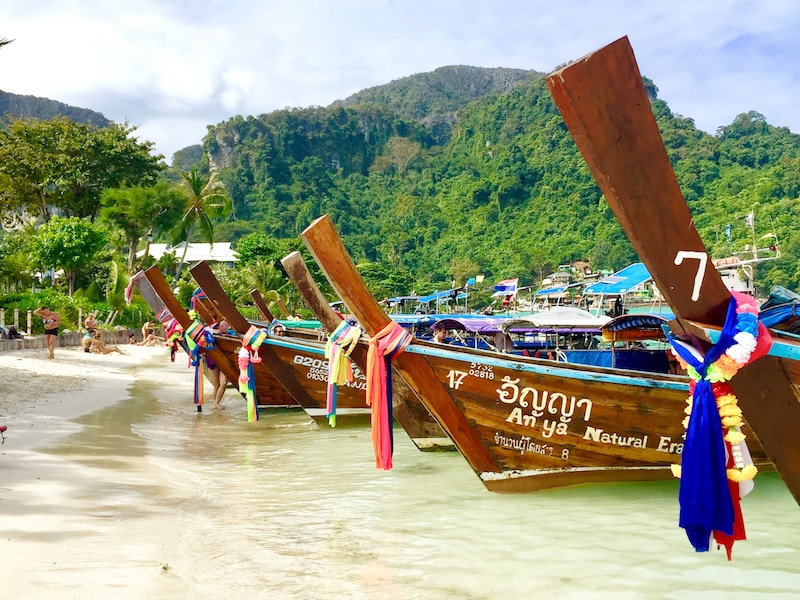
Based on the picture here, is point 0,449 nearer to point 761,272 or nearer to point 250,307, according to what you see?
point 250,307

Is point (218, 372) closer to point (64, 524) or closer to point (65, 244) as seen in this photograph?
point (64, 524)

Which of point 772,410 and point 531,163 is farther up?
point 531,163

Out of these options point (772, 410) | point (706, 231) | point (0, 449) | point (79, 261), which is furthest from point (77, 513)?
point (706, 231)

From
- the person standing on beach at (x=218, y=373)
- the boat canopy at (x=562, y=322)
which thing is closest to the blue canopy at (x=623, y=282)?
the boat canopy at (x=562, y=322)

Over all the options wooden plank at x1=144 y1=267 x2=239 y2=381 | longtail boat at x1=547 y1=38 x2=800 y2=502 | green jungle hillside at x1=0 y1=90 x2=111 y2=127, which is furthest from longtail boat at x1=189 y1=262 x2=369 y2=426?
green jungle hillside at x1=0 y1=90 x2=111 y2=127

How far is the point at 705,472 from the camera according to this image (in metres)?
2.80

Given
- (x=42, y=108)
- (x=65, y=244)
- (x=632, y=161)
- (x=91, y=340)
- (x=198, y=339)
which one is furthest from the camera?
(x=42, y=108)

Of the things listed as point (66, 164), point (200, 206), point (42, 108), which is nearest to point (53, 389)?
point (66, 164)

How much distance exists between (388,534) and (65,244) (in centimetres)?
2724

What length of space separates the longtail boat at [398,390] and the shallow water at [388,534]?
304 mm

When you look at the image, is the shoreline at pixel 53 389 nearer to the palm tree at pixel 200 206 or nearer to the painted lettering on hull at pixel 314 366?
the painted lettering on hull at pixel 314 366

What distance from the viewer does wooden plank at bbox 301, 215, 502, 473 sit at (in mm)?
5270

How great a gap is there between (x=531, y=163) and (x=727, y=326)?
93.4 metres

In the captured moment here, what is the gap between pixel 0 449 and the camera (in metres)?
8.20
